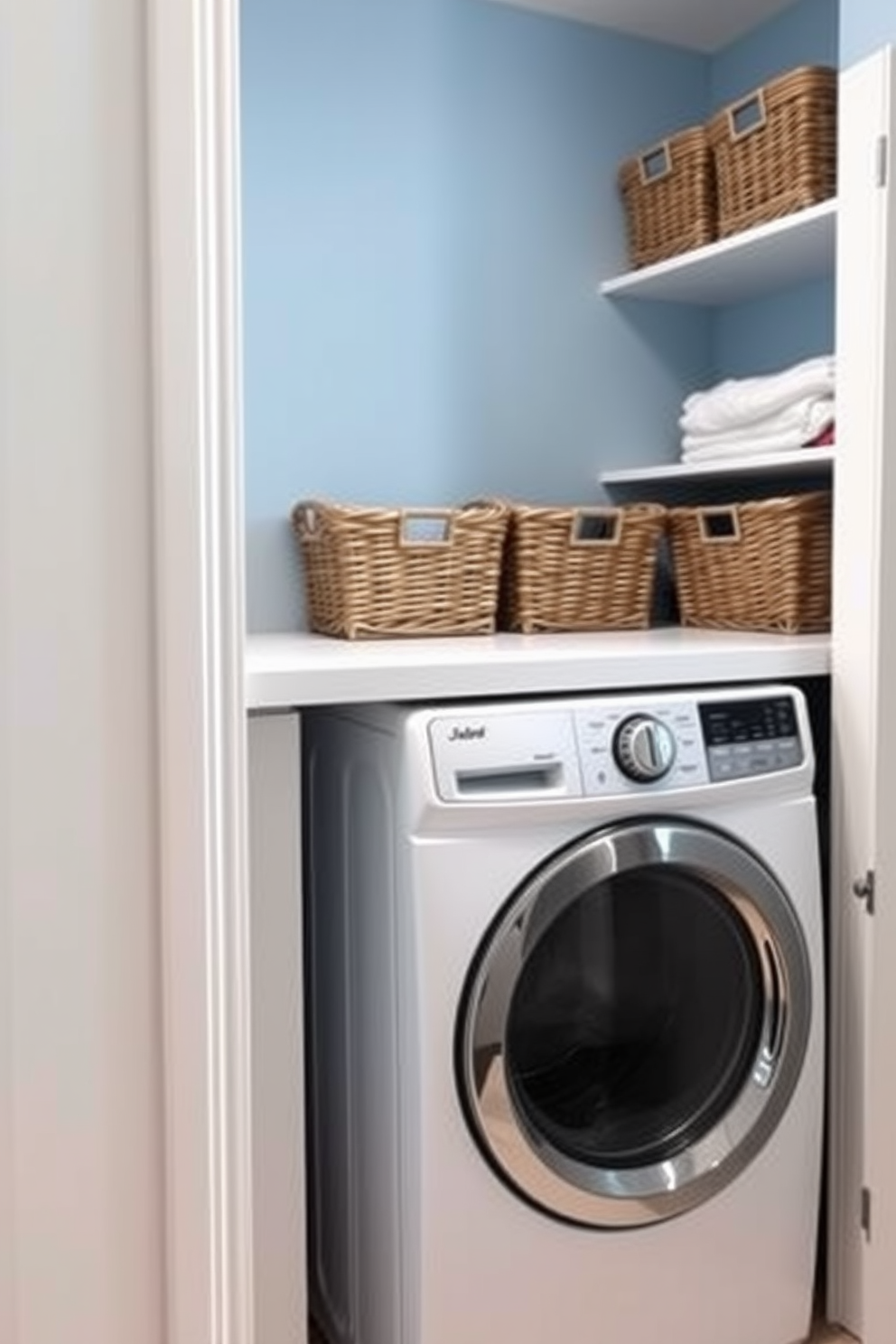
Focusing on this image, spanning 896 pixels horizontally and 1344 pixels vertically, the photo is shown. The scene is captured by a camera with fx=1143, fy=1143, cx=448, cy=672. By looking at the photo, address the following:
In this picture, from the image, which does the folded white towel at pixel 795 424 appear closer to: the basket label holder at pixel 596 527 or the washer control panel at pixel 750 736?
the basket label holder at pixel 596 527

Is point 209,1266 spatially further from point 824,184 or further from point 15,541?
point 824,184

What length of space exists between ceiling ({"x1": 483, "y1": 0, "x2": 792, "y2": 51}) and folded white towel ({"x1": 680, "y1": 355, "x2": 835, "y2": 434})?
0.73 m

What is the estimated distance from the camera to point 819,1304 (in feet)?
5.63

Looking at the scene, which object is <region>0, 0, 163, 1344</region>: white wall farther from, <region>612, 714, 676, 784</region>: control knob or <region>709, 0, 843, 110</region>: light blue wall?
<region>709, 0, 843, 110</region>: light blue wall

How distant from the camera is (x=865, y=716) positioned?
1.58 metres

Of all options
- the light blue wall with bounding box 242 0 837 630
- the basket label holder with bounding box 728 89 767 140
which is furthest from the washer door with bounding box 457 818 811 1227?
the basket label holder with bounding box 728 89 767 140

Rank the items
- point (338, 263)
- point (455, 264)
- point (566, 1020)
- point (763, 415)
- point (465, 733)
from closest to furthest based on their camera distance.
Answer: point (465, 733) < point (566, 1020) < point (763, 415) < point (338, 263) < point (455, 264)

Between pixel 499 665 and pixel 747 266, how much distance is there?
3.57ft

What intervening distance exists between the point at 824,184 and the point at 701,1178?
4.88 ft

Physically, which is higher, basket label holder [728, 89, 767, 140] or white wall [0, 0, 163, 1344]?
basket label holder [728, 89, 767, 140]

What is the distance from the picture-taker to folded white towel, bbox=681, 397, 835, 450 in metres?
1.79

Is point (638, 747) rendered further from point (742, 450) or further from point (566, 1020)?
point (742, 450)

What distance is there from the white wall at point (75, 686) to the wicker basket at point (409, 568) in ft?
2.38

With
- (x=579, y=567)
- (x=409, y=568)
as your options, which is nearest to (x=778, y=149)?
(x=579, y=567)
